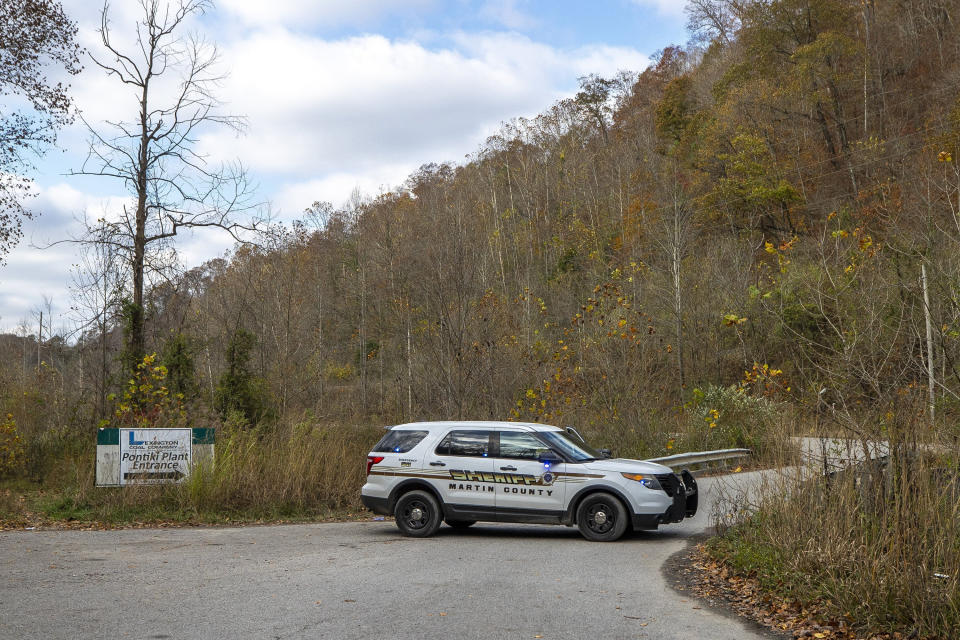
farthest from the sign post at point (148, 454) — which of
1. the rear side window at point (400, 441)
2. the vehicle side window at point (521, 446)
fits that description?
the vehicle side window at point (521, 446)

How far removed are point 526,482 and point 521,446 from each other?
0.59 metres

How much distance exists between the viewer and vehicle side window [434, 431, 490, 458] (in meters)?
13.8

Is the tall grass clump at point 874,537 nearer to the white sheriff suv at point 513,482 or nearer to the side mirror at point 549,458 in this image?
the white sheriff suv at point 513,482

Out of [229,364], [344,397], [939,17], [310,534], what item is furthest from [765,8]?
[310,534]

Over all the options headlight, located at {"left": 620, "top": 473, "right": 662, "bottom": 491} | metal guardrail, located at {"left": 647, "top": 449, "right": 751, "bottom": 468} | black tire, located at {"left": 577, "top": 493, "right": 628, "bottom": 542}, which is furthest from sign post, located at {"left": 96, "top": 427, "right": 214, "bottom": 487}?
metal guardrail, located at {"left": 647, "top": 449, "right": 751, "bottom": 468}

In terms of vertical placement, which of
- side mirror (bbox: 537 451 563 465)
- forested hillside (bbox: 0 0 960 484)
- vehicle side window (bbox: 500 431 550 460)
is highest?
forested hillside (bbox: 0 0 960 484)

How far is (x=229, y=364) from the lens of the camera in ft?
75.0

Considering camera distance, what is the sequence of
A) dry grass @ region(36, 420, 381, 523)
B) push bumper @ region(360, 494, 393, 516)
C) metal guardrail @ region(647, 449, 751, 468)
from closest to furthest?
push bumper @ region(360, 494, 393, 516), dry grass @ region(36, 420, 381, 523), metal guardrail @ region(647, 449, 751, 468)

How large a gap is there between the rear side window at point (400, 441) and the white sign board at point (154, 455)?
5006 millimetres

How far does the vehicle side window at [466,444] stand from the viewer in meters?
Result: 13.8

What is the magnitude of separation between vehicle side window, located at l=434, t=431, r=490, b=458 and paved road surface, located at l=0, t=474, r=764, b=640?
1.39 metres

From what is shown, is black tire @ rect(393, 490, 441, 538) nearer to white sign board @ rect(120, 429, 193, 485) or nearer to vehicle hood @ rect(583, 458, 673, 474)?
vehicle hood @ rect(583, 458, 673, 474)

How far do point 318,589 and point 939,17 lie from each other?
48606 mm

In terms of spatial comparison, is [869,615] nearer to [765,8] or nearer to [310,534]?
[310,534]
